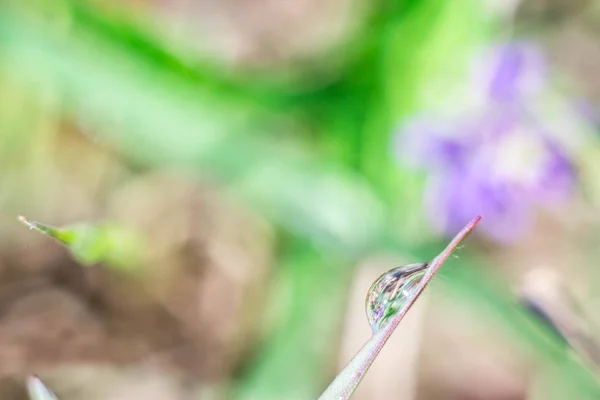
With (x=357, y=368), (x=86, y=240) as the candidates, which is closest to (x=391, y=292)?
(x=357, y=368)

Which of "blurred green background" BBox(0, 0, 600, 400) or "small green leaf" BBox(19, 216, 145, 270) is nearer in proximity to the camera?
"small green leaf" BBox(19, 216, 145, 270)

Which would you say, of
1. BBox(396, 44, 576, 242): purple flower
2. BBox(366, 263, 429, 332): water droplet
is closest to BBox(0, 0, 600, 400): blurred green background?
BBox(396, 44, 576, 242): purple flower

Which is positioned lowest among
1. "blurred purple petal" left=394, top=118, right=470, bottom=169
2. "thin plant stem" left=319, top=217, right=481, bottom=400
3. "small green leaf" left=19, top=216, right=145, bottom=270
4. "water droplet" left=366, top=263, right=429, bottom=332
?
"thin plant stem" left=319, top=217, right=481, bottom=400

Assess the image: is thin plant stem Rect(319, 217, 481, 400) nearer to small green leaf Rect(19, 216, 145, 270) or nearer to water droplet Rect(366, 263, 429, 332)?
water droplet Rect(366, 263, 429, 332)

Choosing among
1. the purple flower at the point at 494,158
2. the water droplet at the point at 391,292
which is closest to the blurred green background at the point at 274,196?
the purple flower at the point at 494,158

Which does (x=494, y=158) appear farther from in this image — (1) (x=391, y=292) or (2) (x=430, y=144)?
(1) (x=391, y=292)

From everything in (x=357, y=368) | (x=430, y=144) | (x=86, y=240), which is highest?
(x=430, y=144)

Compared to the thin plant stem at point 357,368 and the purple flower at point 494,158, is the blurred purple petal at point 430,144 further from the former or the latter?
the thin plant stem at point 357,368
